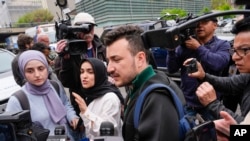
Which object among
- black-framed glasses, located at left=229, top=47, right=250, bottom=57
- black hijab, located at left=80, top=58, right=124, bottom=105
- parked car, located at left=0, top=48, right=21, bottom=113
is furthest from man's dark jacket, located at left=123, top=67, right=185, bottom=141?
parked car, located at left=0, top=48, right=21, bottom=113

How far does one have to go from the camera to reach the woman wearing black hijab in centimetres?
221

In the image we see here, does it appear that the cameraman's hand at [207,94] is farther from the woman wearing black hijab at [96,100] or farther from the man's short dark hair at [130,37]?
the woman wearing black hijab at [96,100]

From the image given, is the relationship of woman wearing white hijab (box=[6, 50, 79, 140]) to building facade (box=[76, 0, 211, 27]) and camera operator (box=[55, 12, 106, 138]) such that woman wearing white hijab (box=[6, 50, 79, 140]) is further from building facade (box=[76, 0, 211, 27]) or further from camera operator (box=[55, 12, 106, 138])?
building facade (box=[76, 0, 211, 27])

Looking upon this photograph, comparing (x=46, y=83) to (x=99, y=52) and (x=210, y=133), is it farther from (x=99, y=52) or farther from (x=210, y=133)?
(x=210, y=133)

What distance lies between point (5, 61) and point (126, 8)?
118 ft

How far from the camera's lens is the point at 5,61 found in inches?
214

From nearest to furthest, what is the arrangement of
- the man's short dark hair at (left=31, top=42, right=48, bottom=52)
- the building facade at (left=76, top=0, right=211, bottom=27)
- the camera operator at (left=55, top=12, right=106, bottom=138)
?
1. the camera operator at (left=55, top=12, right=106, bottom=138)
2. the man's short dark hair at (left=31, top=42, right=48, bottom=52)
3. the building facade at (left=76, top=0, right=211, bottom=27)

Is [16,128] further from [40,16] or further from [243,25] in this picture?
[40,16]

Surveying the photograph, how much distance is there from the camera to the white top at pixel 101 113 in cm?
218

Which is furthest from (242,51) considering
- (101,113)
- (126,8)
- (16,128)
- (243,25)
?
(126,8)

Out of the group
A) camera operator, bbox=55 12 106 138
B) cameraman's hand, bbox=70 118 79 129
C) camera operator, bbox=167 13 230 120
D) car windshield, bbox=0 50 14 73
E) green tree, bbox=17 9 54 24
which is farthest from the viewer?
green tree, bbox=17 9 54 24

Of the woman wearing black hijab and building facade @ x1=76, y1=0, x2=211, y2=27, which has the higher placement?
building facade @ x1=76, y1=0, x2=211, y2=27

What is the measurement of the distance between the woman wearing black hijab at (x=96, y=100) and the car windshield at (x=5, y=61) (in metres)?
3.23

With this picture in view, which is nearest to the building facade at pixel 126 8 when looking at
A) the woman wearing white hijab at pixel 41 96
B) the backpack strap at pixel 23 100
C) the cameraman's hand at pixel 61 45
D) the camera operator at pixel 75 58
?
the camera operator at pixel 75 58
